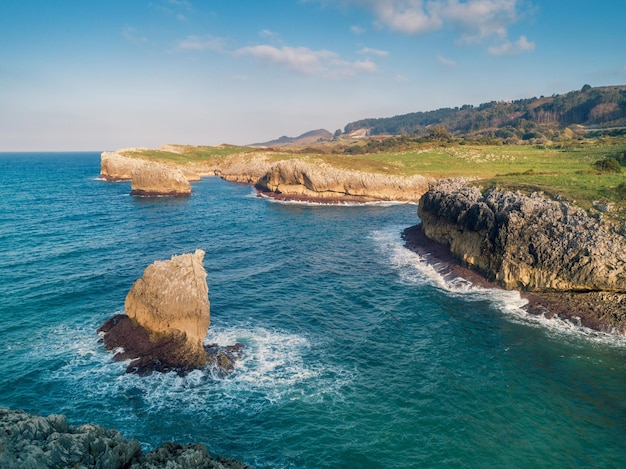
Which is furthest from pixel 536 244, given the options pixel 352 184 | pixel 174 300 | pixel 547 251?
pixel 352 184

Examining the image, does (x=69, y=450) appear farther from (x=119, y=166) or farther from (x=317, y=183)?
(x=119, y=166)

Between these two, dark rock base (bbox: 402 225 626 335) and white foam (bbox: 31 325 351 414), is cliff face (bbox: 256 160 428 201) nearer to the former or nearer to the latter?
dark rock base (bbox: 402 225 626 335)

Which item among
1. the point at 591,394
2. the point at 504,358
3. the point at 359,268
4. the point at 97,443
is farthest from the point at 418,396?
the point at 359,268

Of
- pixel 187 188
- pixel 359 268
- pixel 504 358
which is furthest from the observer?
pixel 187 188

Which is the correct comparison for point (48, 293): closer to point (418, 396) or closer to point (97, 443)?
point (97, 443)

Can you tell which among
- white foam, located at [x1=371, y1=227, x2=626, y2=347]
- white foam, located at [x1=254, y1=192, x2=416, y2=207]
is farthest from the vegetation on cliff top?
white foam, located at [x1=371, y1=227, x2=626, y2=347]

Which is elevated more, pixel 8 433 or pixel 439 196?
pixel 439 196
